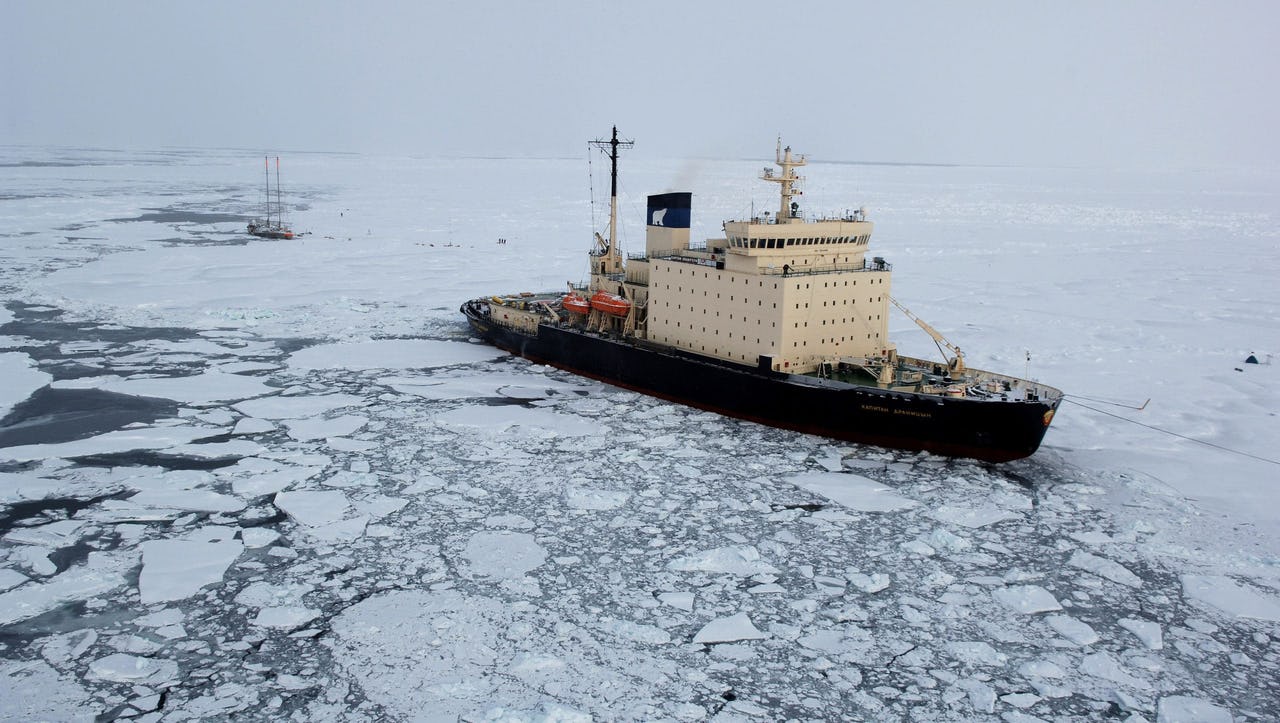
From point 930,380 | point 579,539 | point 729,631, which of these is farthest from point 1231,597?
point 579,539

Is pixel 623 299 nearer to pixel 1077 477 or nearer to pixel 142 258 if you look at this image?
pixel 1077 477

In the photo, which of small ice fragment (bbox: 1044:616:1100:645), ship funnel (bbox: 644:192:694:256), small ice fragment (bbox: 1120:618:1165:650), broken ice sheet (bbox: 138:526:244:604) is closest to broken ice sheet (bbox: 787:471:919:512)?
small ice fragment (bbox: 1044:616:1100:645)

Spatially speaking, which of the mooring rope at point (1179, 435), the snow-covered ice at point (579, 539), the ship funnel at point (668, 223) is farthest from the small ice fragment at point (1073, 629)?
the ship funnel at point (668, 223)

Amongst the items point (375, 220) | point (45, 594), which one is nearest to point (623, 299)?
point (45, 594)

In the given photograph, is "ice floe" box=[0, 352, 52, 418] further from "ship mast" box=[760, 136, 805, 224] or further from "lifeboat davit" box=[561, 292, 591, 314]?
"ship mast" box=[760, 136, 805, 224]

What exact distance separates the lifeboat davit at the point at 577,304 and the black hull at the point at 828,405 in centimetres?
95

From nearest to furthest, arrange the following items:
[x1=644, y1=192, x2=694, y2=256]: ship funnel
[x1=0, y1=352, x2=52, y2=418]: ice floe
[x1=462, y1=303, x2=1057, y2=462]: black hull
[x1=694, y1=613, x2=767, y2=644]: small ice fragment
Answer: [x1=694, y1=613, x2=767, y2=644]: small ice fragment → [x1=462, y1=303, x2=1057, y2=462]: black hull → [x1=0, y1=352, x2=52, y2=418]: ice floe → [x1=644, y1=192, x2=694, y2=256]: ship funnel

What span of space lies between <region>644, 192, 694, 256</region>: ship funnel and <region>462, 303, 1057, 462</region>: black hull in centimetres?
207

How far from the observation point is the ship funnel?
16078 mm

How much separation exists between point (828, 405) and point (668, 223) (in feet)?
17.1

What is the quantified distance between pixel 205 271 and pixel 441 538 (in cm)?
2050

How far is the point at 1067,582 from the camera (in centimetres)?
847

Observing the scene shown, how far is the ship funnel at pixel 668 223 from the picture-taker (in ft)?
52.7

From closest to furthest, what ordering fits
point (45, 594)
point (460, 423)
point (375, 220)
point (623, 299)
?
point (45, 594) < point (460, 423) < point (623, 299) < point (375, 220)
